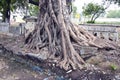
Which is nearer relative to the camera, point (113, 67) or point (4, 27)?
point (113, 67)

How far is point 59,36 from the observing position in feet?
24.9

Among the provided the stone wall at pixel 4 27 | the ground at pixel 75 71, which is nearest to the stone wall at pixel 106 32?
the ground at pixel 75 71

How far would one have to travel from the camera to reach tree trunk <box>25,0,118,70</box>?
6.82 metres

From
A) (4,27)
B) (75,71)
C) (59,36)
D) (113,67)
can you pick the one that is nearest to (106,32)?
(59,36)

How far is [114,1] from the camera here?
69.3 feet

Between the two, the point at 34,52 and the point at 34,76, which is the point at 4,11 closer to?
the point at 34,52

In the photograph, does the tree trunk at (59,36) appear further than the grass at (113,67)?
Yes

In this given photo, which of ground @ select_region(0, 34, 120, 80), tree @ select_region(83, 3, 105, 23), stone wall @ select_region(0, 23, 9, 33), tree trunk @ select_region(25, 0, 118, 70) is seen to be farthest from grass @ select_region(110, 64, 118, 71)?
tree @ select_region(83, 3, 105, 23)

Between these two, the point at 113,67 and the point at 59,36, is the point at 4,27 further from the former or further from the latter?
the point at 113,67

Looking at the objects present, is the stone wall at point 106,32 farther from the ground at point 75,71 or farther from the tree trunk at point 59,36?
the ground at point 75,71

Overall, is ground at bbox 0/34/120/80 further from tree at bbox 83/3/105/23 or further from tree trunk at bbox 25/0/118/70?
tree at bbox 83/3/105/23

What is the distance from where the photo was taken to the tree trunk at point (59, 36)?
682cm

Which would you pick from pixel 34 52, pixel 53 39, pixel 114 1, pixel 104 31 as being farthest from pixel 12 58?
pixel 114 1

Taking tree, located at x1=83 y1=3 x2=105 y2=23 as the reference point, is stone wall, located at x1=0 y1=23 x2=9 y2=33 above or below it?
below
